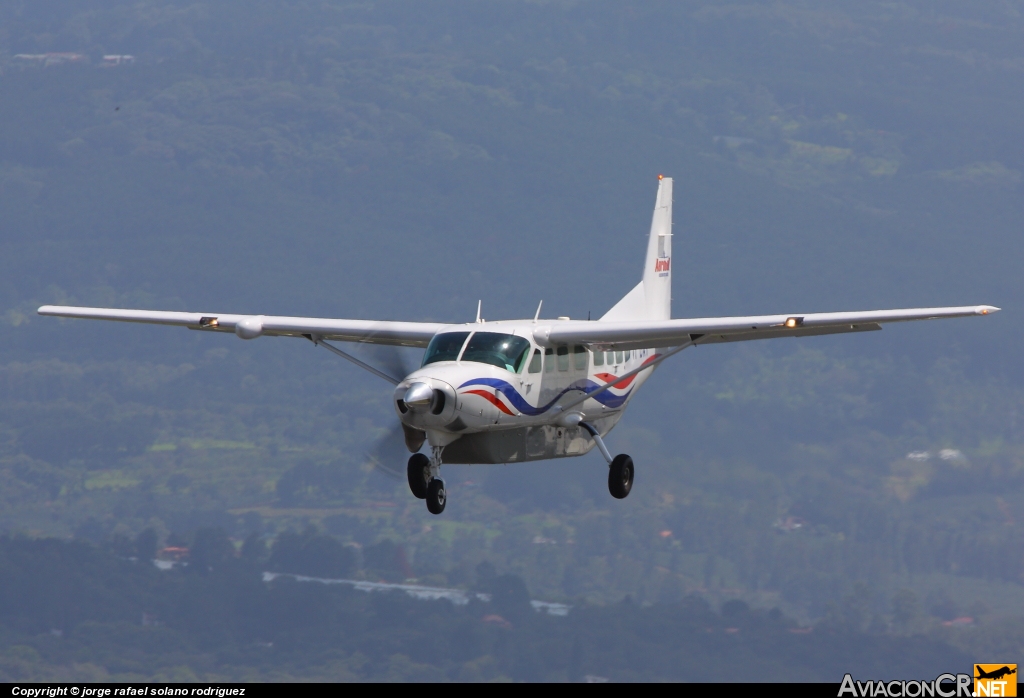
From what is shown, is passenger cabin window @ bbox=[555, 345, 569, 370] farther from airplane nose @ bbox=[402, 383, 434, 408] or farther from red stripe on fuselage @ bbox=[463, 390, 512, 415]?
airplane nose @ bbox=[402, 383, 434, 408]

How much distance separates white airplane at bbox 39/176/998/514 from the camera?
31.9 m

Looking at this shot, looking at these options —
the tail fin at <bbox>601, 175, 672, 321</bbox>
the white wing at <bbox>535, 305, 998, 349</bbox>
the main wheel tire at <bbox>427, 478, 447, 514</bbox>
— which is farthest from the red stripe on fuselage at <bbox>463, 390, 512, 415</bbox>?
the tail fin at <bbox>601, 175, 672, 321</bbox>

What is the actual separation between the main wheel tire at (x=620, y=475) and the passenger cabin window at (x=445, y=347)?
20.1 ft

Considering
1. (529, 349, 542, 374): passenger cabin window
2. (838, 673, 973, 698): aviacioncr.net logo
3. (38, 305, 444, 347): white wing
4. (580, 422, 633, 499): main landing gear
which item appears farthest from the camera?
(580, 422, 633, 499): main landing gear

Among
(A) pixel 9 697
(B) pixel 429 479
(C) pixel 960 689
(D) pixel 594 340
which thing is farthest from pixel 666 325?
(A) pixel 9 697

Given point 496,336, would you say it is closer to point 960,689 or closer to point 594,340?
point 594,340

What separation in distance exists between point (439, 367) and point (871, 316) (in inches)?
392

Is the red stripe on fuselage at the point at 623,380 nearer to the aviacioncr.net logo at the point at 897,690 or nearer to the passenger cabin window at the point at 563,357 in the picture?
the passenger cabin window at the point at 563,357

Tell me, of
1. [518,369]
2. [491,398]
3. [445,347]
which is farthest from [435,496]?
[518,369]

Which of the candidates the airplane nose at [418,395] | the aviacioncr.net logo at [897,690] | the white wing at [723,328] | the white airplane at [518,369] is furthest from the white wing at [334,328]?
the aviacioncr.net logo at [897,690]

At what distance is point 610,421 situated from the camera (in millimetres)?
39094

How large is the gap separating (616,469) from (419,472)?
613 centimetres

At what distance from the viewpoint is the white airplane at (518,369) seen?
1257 inches

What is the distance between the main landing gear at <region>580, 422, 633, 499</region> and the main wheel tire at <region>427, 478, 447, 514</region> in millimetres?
5530
